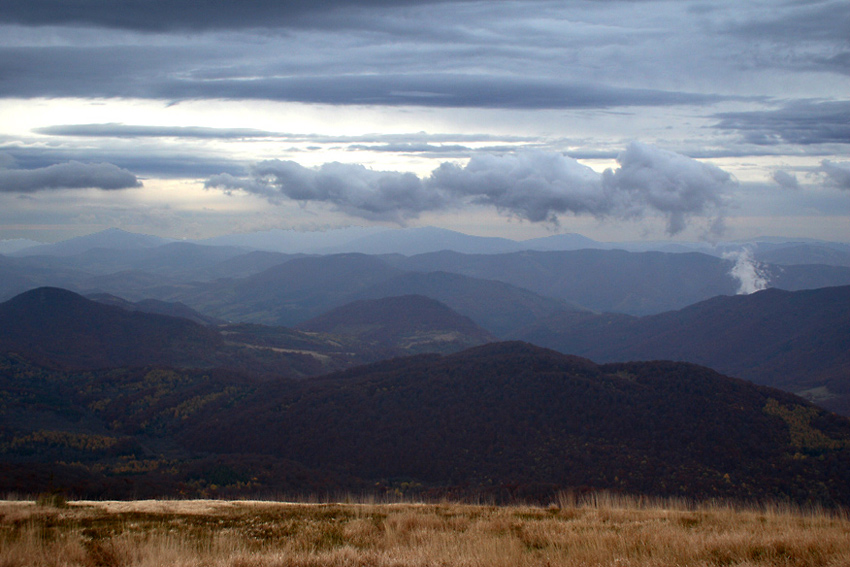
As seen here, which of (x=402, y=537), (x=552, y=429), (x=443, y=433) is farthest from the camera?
(x=443, y=433)

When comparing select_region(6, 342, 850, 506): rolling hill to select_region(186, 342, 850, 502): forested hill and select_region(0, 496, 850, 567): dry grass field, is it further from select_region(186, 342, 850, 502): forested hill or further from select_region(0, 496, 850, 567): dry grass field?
select_region(0, 496, 850, 567): dry grass field

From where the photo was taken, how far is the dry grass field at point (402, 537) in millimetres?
10297

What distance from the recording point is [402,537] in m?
13.1

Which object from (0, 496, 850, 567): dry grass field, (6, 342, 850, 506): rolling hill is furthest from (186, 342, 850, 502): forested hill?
(0, 496, 850, 567): dry grass field

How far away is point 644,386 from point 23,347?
179 m

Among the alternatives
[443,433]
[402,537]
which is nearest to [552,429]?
[443,433]

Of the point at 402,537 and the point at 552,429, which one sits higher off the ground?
the point at 402,537

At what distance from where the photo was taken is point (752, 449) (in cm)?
6694

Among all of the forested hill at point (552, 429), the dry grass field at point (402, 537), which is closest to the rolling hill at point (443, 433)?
the forested hill at point (552, 429)

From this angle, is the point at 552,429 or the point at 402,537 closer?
the point at 402,537

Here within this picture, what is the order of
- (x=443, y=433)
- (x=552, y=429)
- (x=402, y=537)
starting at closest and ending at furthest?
(x=402, y=537), (x=552, y=429), (x=443, y=433)

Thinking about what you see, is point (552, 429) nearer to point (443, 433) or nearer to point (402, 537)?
point (443, 433)

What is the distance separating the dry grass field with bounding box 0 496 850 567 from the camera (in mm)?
10297

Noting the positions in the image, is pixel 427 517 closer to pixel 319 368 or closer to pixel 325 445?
pixel 325 445
